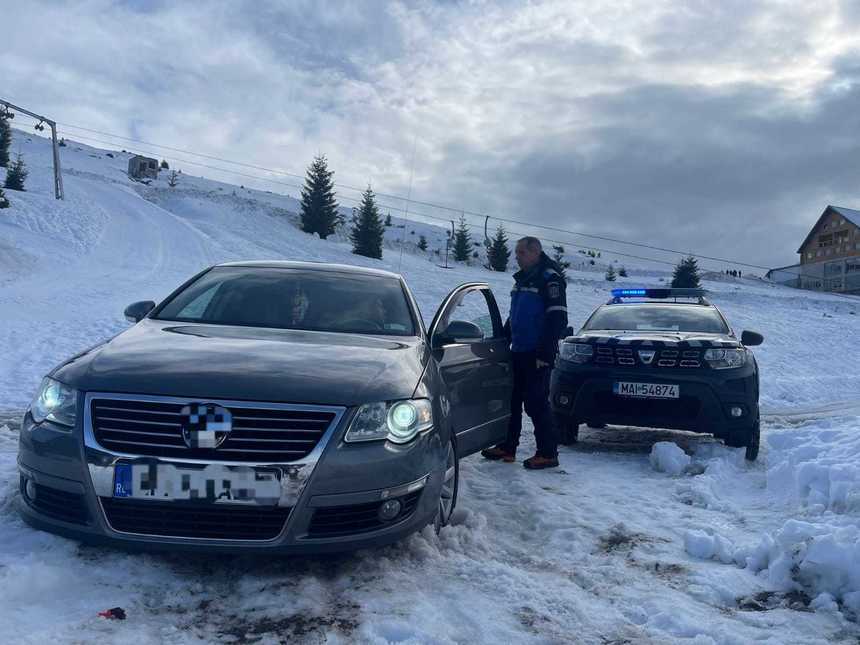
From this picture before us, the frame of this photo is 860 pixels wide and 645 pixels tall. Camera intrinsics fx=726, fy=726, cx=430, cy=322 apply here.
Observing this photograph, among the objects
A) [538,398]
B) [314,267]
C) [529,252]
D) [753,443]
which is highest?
[529,252]

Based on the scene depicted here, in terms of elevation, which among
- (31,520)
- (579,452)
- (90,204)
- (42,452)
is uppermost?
(90,204)

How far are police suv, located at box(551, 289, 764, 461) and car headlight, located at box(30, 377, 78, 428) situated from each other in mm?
4321

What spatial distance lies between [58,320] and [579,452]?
29.4ft

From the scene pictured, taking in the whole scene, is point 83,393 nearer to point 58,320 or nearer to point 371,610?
point 371,610

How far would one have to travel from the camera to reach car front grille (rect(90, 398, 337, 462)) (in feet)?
9.21

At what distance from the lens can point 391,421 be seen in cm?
310

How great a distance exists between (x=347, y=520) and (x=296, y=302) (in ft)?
5.73

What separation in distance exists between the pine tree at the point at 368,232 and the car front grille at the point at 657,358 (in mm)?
32630

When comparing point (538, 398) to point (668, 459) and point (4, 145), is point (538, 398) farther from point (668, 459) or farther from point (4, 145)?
point (4, 145)

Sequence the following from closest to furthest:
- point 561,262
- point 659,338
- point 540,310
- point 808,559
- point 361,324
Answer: point 808,559
point 361,324
point 540,310
point 659,338
point 561,262

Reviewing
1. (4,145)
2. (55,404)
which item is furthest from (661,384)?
(4,145)

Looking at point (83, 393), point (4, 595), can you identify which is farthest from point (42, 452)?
point (4, 595)

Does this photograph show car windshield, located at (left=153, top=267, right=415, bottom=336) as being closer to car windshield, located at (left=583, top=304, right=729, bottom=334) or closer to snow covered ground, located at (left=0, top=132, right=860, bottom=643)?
snow covered ground, located at (left=0, top=132, right=860, bottom=643)

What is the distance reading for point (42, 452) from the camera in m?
2.98
